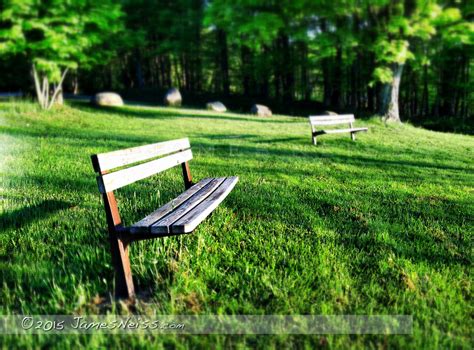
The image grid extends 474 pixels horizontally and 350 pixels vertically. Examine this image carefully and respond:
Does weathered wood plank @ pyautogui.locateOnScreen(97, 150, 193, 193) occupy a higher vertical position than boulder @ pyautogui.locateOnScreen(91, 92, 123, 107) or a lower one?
lower

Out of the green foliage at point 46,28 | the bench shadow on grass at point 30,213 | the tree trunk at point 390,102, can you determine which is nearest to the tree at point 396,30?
the tree trunk at point 390,102

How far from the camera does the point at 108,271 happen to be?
2.45m

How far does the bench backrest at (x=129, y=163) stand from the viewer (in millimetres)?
2139

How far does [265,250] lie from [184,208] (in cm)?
76

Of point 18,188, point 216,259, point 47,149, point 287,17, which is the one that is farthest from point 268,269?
point 287,17

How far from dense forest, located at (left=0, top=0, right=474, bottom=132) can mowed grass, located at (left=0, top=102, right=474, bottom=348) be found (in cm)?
801

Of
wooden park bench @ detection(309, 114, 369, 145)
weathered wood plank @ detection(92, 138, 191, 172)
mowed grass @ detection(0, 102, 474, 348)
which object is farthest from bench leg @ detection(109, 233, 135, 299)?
wooden park bench @ detection(309, 114, 369, 145)

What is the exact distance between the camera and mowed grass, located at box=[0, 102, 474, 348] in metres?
2.04

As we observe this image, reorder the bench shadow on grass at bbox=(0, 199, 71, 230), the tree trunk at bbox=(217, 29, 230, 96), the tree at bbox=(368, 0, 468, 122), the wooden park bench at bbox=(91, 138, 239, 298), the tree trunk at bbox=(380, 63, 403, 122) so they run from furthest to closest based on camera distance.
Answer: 1. the tree trunk at bbox=(217, 29, 230, 96)
2. the tree trunk at bbox=(380, 63, 403, 122)
3. the tree at bbox=(368, 0, 468, 122)
4. the bench shadow on grass at bbox=(0, 199, 71, 230)
5. the wooden park bench at bbox=(91, 138, 239, 298)

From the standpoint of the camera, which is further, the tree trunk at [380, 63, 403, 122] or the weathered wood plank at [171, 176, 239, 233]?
the tree trunk at [380, 63, 403, 122]

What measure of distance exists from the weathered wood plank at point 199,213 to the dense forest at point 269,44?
1051 centimetres

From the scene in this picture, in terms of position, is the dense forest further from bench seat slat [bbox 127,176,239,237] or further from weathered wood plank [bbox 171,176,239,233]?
weathered wood plank [bbox 171,176,239,233]

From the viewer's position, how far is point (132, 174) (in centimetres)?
255

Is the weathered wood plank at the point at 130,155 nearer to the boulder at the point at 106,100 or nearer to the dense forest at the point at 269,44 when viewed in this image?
the dense forest at the point at 269,44
